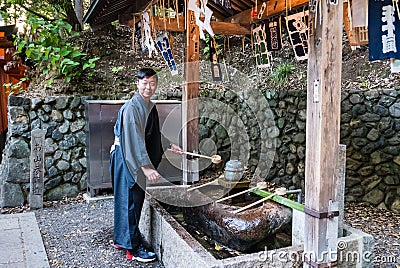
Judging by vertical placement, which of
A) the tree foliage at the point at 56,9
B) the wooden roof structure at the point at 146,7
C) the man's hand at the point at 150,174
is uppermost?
the tree foliage at the point at 56,9

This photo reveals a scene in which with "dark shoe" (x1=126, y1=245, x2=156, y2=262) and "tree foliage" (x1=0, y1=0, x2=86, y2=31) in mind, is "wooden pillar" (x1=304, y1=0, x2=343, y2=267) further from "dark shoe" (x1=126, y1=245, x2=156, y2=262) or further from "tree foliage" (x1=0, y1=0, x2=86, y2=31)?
"tree foliage" (x1=0, y1=0, x2=86, y2=31)

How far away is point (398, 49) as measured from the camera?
328 centimetres

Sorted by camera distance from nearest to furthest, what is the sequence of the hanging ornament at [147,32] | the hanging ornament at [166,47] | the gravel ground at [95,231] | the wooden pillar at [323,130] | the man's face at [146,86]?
the wooden pillar at [323,130]
the man's face at [146,86]
the gravel ground at [95,231]
the hanging ornament at [147,32]
the hanging ornament at [166,47]

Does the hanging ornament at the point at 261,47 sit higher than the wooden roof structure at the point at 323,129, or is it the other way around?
the hanging ornament at the point at 261,47

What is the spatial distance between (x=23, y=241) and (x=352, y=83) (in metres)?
5.98

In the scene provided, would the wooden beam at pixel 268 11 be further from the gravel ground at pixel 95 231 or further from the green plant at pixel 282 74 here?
the gravel ground at pixel 95 231

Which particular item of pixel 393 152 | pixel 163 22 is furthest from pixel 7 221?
pixel 393 152

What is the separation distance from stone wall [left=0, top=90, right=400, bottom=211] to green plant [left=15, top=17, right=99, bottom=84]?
Answer: 0.84 meters

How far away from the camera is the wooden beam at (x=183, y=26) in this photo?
17.5 ft

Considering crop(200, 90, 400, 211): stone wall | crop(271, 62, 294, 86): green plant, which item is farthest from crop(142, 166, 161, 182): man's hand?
crop(271, 62, 294, 86): green plant

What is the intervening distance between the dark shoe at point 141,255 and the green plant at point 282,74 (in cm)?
488

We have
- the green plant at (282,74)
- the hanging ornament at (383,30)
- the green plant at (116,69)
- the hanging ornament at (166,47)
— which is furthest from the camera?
the green plant at (116,69)

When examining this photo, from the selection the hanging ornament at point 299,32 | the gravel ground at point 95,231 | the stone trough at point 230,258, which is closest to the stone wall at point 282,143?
the gravel ground at point 95,231

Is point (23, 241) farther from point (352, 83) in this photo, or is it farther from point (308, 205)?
point (352, 83)
